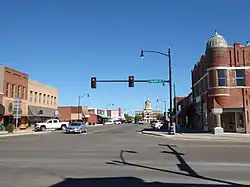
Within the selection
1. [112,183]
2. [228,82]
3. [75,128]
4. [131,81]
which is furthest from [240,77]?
[112,183]

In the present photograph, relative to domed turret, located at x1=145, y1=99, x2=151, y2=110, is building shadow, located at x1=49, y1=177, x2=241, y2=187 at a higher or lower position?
lower

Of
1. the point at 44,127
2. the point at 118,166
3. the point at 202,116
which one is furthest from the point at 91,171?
the point at 44,127

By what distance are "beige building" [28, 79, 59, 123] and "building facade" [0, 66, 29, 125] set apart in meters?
2.42

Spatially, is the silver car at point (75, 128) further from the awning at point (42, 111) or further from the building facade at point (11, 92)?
the awning at point (42, 111)

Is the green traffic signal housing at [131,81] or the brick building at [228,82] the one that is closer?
the green traffic signal housing at [131,81]

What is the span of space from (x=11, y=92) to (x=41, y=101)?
1379 cm

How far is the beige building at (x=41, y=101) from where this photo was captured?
206 ft

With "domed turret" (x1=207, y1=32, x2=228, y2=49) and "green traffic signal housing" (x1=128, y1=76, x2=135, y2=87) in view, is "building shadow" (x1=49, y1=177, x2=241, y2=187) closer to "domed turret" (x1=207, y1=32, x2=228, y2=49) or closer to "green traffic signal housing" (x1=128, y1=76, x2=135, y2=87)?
"green traffic signal housing" (x1=128, y1=76, x2=135, y2=87)

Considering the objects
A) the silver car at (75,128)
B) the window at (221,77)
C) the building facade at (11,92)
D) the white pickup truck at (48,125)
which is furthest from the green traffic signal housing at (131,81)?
the white pickup truck at (48,125)

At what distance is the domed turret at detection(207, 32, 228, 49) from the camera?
3937cm

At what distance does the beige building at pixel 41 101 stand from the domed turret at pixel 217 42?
35.4 m

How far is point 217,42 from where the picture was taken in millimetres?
39469

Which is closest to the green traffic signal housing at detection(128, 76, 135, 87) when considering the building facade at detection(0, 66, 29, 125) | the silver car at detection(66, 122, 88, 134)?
the silver car at detection(66, 122, 88, 134)

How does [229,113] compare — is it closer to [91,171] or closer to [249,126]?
[249,126]
